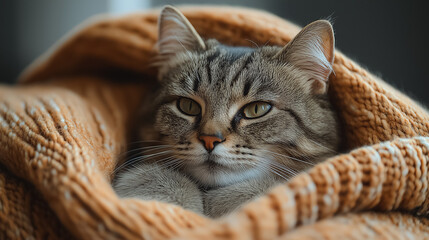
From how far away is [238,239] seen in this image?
0.66 metres

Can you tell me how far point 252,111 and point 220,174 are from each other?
22 cm

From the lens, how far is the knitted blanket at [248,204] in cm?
75

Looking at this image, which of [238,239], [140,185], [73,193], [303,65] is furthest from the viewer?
[303,65]

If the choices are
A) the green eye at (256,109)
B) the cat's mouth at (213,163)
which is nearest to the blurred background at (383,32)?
→ the green eye at (256,109)

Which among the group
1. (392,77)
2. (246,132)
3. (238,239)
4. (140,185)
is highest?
(238,239)

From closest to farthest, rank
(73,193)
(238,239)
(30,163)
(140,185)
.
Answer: (238,239)
(73,193)
(30,163)
(140,185)

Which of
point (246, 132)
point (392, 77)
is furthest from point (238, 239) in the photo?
point (392, 77)

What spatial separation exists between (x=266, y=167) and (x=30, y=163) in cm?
62

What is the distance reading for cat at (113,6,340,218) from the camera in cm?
105

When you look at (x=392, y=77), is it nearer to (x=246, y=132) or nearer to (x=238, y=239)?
(x=246, y=132)

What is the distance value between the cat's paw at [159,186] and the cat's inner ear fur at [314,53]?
0.50 metres

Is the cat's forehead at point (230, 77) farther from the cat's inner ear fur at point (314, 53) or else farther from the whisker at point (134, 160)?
the whisker at point (134, 160)

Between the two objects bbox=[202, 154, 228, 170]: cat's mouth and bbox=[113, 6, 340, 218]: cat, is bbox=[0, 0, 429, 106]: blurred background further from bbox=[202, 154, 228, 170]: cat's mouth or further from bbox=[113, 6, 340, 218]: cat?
bbox=[202, 154, 228, 170]: cat's mouth

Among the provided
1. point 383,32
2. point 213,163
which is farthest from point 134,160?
point 383,32
